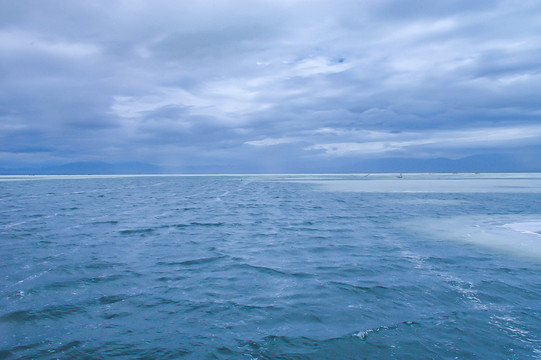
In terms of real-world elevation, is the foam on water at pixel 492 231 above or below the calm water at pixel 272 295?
above

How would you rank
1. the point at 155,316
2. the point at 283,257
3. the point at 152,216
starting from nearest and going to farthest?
the point at 155,316 → the point at 283,257 → the point at 152,216

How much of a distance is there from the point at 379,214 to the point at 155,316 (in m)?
23.5

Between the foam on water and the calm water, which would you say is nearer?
the calm water

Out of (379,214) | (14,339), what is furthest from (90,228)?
(379,214)

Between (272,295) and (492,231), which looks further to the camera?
(492,231)

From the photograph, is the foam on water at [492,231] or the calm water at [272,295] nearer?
the calm water at [272,295]

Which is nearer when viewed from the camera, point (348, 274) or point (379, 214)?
point (348, 274)

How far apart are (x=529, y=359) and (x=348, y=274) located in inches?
235

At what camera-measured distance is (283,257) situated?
14.9 m

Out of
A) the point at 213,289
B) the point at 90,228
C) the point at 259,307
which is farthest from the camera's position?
the point at 90,228

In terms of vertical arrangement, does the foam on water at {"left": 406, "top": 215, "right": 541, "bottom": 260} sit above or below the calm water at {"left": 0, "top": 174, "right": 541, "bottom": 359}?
above

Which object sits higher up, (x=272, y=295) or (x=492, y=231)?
(x=492, y=231)

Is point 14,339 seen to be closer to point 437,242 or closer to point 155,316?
point 155,316

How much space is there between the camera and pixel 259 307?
31.2 feet
